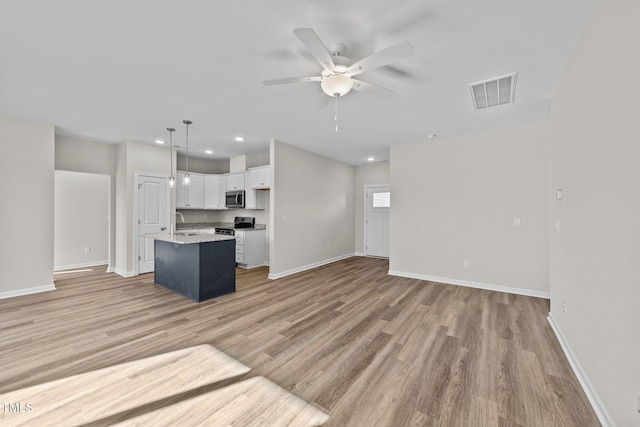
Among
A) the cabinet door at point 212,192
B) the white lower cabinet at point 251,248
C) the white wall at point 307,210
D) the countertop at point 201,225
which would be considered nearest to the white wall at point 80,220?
the countertop at point 201,225

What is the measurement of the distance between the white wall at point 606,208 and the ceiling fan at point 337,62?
119 cm

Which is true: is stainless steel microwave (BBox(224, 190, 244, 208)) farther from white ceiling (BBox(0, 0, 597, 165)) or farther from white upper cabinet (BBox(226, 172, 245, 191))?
white ceiling (BBox(0, 0, 597, 165))

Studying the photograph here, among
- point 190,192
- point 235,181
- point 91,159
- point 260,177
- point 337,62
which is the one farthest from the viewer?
point 235,181

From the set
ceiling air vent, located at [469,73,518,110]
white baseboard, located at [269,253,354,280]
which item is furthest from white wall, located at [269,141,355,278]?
ceiling air vent, located at [469,73,518,110]

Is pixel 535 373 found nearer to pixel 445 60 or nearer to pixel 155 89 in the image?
pixel 445 60

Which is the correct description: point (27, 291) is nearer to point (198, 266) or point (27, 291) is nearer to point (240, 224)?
point (198, 266)

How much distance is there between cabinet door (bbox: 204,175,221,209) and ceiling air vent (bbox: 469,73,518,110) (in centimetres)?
581

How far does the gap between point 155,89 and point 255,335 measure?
9.89 feet

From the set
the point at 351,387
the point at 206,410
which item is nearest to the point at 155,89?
the point at 206,410

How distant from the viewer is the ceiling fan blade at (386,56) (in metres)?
1.74

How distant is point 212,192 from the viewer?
22.0 ft

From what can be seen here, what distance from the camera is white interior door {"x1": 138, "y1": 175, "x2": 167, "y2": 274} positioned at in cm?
534

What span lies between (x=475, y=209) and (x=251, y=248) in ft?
15.5

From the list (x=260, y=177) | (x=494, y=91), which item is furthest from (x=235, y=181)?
(x=494, y=91)
